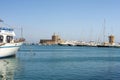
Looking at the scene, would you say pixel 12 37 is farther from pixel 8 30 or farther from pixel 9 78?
pixel 9 78

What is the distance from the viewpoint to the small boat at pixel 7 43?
212 feet

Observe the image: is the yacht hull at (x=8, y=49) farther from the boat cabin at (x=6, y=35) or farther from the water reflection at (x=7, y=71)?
the water reflection at (x=7, y=71)

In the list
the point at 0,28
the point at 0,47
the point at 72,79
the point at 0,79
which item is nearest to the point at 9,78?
the point at 0,79

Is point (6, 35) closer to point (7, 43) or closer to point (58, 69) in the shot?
point (7, 43)

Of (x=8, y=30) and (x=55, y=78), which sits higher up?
(x=8, y=30)

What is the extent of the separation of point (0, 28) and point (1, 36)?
5.97 feet

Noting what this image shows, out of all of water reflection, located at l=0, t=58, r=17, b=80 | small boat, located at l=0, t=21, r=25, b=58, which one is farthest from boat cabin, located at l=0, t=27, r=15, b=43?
water reflection, located at l=0, t=58, r=17, b=80

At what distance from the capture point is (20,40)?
76375 millimetres

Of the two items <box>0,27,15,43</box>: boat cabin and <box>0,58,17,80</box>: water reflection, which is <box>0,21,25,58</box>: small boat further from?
<box>0,58,17,80</box>: water reflection

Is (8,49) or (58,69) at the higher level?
(8,49)

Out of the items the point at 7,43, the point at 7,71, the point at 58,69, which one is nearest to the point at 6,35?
the point at 7,43

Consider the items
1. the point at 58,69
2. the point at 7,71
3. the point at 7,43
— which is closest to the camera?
the point at 7,71

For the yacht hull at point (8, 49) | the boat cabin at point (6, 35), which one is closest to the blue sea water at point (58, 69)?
the yacht hull at point (8, 49)

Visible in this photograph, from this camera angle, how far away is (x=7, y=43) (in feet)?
216
